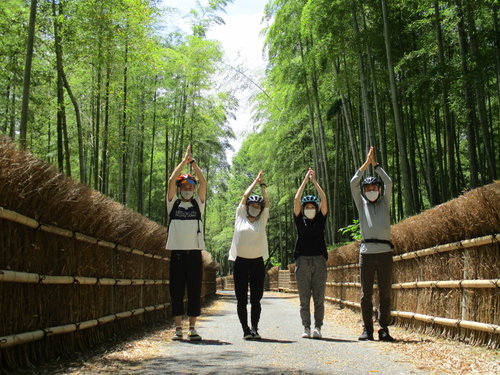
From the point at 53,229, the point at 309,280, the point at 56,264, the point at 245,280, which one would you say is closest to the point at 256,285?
the point at 245,280

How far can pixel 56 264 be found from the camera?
3531mm

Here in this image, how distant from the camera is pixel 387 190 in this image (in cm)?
509

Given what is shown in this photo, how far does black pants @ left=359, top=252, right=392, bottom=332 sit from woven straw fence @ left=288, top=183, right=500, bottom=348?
0.40 meters

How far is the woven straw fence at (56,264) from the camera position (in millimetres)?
2928

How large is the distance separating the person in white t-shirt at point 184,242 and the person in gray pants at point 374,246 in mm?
1597

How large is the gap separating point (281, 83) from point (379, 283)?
33.0 ft

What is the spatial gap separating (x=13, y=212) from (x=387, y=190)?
3.49 m

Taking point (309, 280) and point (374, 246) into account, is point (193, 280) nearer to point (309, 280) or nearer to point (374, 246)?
point (309, 280)

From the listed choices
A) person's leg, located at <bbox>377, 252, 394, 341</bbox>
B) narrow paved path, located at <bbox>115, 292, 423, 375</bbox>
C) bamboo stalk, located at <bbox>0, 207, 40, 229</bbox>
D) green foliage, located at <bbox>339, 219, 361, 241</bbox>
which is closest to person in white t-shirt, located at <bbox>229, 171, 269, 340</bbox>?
narrow paved path, located at <bbox>115, 292, 423, 375</bbox>

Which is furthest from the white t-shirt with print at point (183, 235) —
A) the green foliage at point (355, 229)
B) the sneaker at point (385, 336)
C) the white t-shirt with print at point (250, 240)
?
the green foliage at point (355, 229)

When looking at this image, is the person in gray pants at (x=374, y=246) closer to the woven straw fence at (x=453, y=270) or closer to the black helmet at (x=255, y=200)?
the woven straw fence at (x=453, y=270)

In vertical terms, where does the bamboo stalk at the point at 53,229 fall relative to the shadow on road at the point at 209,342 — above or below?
above

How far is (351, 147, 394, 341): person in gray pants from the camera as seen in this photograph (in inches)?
195

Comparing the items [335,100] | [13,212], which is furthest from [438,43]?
[13,212]
